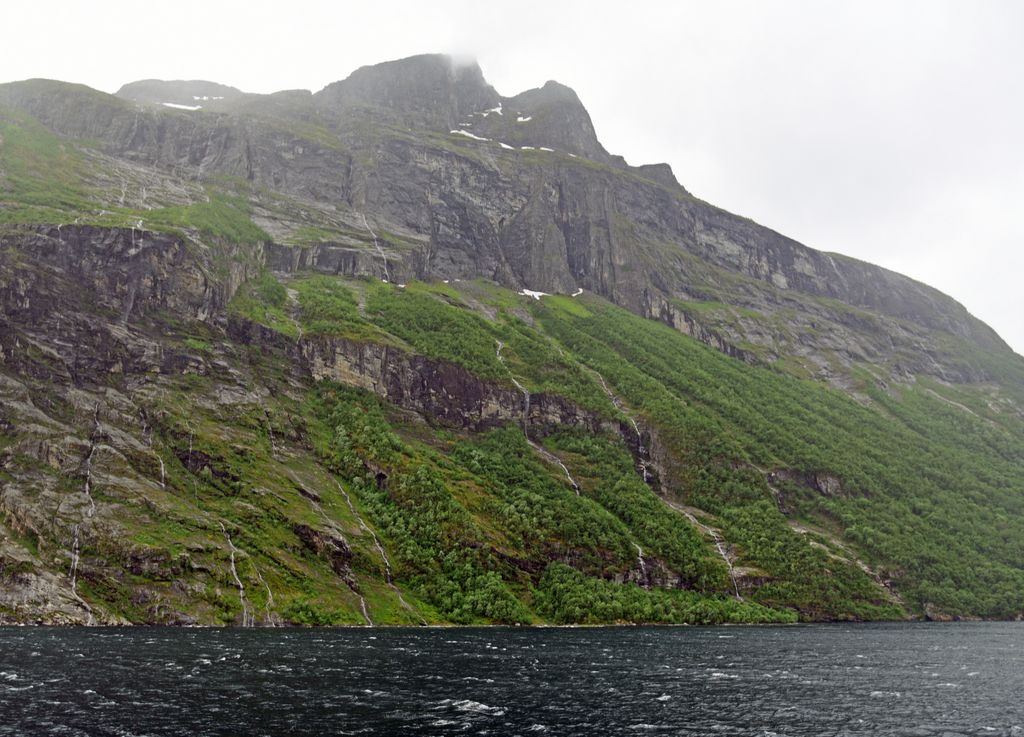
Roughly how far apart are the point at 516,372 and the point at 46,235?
108808mm

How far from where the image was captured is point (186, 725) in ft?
127

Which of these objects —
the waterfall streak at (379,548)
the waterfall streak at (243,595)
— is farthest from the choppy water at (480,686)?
the waterfall streak at (379,548)

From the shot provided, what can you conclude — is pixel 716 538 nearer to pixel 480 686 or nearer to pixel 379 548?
pixel 379 548

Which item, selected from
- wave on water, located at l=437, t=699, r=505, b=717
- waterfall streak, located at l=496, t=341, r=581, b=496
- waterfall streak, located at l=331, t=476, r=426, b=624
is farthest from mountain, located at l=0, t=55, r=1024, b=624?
wave on water, located at l=437, t=699, r=505, b=717

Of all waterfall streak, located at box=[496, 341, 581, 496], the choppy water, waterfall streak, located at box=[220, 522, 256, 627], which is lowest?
waterfall streak, located at box=[220, 522, 256, 627]

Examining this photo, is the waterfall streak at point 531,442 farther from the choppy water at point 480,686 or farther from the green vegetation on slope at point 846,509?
the choppy water at point 480,686

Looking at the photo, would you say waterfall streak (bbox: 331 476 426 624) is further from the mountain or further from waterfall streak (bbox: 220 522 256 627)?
waterfall streak (bbox: 220 522 256 627)

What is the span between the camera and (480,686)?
175 feet

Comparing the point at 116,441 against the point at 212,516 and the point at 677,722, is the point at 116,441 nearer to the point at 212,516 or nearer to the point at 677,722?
the point at 212,516

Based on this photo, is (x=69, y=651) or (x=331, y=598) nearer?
(x=69, y=651)

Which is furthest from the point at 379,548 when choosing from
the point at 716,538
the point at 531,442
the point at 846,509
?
the point at 846,509

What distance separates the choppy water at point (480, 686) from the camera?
41.2 meters

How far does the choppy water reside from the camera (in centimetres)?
4119

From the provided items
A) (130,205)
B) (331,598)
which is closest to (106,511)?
(331,598)
